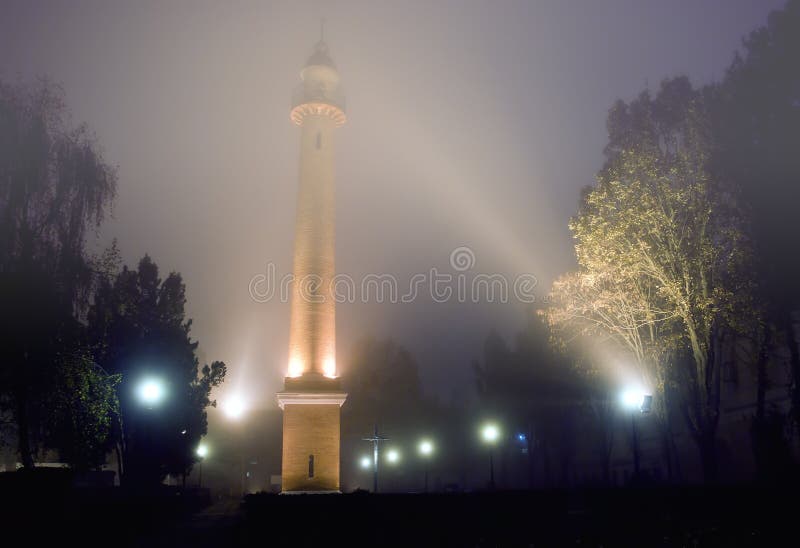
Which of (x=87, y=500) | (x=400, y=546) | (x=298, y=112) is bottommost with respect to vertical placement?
(x=400, y=546)

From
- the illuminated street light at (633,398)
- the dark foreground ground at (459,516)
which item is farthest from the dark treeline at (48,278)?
the illuminated street light at (633,398)

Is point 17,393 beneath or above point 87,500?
above

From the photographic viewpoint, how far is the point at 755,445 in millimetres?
32906

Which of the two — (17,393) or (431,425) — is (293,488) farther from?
(431,425)

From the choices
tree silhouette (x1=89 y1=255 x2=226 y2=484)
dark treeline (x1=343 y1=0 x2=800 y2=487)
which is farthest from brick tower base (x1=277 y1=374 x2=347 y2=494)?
dark treeline (x1=343 y1=0 x2=800 y2=487)

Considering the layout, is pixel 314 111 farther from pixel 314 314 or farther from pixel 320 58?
pixel 314 314

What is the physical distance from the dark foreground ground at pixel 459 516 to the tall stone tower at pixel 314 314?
38.1 feet

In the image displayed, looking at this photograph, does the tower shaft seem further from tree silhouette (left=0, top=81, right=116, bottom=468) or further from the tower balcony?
tree silhouette (left=0, top=81, right=116, bottom=468)

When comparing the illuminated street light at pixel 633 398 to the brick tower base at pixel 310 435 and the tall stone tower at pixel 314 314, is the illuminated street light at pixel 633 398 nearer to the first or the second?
the brick tower base at pixel 310 435

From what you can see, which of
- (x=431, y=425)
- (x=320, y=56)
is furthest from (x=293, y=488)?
(x=431, y=425)

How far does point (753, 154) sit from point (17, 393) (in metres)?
26.0

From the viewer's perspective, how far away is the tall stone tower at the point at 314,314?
31.6m

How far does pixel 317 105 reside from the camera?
36.6 meters

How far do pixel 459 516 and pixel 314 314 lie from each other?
17045mm
